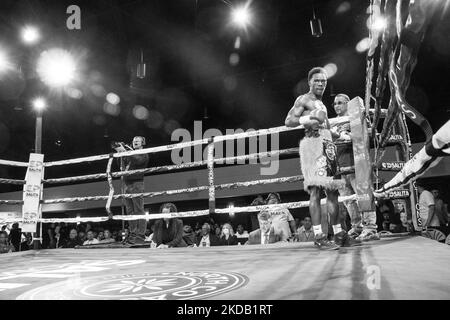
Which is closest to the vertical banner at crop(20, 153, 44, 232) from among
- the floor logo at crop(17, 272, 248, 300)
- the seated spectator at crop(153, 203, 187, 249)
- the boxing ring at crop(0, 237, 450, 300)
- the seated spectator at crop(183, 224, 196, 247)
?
the seated spectator at crop(153, 203, 187, 249)

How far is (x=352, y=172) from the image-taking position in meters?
3.15

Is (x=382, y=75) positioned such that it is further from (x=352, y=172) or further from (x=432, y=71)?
(x=432, y=71)

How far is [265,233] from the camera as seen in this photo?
5.58 metres

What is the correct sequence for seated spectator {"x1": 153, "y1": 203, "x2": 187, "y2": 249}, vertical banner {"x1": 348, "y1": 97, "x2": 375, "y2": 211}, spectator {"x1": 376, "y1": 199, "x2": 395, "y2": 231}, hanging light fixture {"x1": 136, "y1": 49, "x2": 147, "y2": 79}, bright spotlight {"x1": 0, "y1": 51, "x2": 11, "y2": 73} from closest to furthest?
vertical banner {"x1": 348, "y1": 97, "x2": 375, "y2": 211} < seated spectator {"x1": 153, "y1": 203, "x2": 187, "y2": 249} < bright spotlight {"x1": 0, "y1": 51, "x2": 11, "y2": 73} < hanging light fixture {"x1": 136, "y1": 49, "x2": 147, "y2": 79} < spectator {"x1": 376, "y1": 199, "x2": 395, "y2": 231}

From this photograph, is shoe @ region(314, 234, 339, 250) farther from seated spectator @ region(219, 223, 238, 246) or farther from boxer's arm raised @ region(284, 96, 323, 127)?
seated spectator @ region(219, 223, 238, 246)

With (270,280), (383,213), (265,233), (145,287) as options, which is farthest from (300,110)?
(383,213)

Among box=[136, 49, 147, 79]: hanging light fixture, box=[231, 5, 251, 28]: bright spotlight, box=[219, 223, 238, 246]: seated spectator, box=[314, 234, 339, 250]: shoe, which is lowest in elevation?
box=[219, 223, 238, 246]: seated spectator

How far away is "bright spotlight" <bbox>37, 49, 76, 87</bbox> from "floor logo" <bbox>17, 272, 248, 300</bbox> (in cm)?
559

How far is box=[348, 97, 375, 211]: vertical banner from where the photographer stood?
2.73 m

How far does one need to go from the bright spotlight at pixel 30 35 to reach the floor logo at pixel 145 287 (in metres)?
6.47

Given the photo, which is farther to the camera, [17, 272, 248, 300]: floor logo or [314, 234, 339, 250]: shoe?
[314, 234, 339, 250]: shoe

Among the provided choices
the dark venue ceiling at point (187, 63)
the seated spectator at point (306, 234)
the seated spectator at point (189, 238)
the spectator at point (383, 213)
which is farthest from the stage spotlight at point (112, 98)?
the spectator at point (383, 213)
